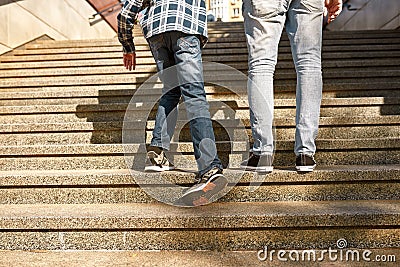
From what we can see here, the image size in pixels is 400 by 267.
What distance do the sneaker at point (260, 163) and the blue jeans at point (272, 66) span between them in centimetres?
3

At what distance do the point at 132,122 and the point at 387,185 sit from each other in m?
1.68

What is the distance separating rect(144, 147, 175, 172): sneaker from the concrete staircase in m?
0.10

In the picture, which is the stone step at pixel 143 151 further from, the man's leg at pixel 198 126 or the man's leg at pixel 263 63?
the man's leg at pixel 198 126

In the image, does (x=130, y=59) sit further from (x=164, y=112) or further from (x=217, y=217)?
(x=217, y=217)

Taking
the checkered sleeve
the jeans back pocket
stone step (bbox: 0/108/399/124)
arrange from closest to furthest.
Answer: the jeans back pocket → the checkered sleeve → stone step (bbox: 0/108/399/124)

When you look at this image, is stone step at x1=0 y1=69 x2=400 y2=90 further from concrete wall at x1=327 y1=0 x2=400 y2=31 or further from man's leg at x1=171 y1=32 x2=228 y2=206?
concrete wall at x1=327 y1=0 x2=400 y2=31

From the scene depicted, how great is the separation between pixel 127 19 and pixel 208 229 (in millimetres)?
1211

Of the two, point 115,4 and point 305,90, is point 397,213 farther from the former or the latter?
point 115,4

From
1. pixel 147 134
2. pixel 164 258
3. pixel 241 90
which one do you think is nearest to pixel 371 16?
pixel 241 90

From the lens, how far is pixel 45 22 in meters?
7.41

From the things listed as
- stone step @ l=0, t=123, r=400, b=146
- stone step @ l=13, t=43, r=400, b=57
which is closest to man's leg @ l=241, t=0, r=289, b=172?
stone step @ l=0, t=123, r=400, b=146

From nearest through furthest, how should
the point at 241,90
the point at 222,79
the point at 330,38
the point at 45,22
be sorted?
the point at 241,90
the point at 222,79
the point at 330,38
the point at 45,22

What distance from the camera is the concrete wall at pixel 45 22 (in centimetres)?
595

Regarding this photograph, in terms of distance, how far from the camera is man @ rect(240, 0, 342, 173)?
2.54 m
